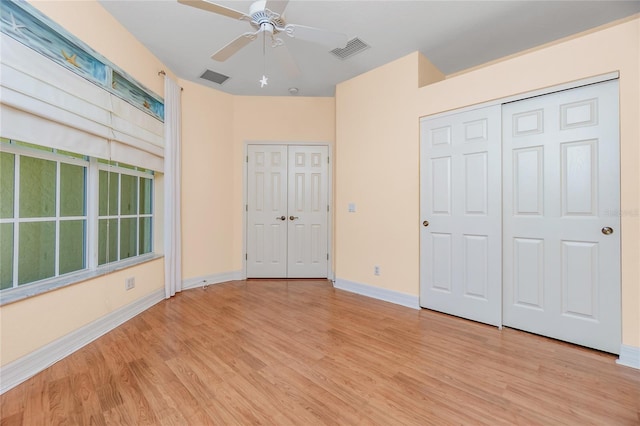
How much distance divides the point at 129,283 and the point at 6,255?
105 centimetres

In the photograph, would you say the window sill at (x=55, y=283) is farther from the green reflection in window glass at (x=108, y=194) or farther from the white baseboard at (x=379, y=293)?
the white baseboard at (x=379, y=293)

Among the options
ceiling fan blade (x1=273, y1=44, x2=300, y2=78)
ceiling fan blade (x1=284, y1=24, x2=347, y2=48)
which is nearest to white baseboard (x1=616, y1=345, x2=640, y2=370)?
ceiling fan blade (x1=284, y1=24, x2=347, y2=48)

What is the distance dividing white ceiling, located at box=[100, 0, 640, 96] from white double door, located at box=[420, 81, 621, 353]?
80cm

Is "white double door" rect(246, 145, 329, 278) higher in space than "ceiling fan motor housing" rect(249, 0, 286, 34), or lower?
lower

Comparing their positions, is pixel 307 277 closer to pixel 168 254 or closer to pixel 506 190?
pixel 168 254

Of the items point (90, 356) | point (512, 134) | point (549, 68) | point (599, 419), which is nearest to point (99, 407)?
point (90, 356)

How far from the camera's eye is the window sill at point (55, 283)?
1.85 m

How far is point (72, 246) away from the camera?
2.49 metres

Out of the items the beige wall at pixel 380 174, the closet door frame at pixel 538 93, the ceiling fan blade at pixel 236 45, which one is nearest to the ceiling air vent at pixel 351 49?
the beige wall at pixel 380 174

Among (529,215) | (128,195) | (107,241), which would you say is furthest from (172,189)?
(529,215)

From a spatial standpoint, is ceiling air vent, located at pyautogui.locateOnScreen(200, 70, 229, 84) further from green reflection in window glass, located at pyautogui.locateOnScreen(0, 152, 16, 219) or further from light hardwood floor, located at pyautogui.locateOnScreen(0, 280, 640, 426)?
light hardwood floor, located at pyautogui.locateOnScreen(0, 280, 640, 426)

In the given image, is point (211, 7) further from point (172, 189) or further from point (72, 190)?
point (172, 189)

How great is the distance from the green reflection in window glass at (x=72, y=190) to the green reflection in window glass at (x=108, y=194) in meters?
0.15

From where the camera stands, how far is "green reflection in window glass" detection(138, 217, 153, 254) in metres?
3.44
